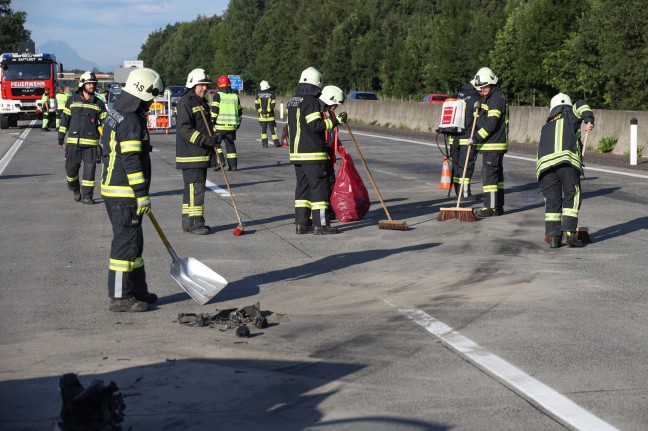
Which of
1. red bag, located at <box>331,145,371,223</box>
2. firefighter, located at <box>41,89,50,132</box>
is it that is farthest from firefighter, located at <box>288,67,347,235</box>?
firefighter, located at <box>41,89,50,132</box>

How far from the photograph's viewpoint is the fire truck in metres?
47.2

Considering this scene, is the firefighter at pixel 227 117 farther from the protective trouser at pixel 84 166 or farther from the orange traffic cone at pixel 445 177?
the protective trouser at pixel 84 166

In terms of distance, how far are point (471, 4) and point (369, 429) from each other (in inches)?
2246

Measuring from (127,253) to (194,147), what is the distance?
5023 mm

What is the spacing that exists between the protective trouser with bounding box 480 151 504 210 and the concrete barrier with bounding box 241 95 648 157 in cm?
1116

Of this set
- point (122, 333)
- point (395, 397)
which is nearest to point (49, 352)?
point (122, 333)

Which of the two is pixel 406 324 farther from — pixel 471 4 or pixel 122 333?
pixel 471 4

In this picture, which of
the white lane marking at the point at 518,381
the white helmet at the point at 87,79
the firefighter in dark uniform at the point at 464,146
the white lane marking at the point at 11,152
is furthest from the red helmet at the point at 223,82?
the white lane marking at the point at 518,381

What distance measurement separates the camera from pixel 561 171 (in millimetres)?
12211

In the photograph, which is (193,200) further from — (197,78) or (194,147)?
(197,78)

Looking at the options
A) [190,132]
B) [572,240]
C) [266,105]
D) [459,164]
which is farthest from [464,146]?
[266,105]

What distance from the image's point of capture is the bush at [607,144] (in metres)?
27.0

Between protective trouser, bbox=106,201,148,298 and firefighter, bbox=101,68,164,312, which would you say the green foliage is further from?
protective trouser, bbox=106,201,148,298

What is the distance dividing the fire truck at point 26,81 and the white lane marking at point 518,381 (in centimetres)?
4181
